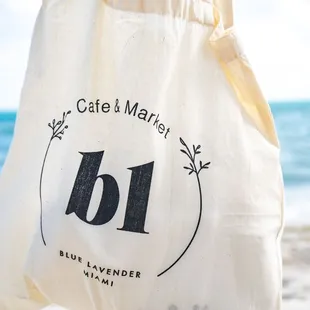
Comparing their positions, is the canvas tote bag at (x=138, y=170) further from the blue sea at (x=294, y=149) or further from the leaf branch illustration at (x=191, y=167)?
the blue sea at (x=294, y=149)

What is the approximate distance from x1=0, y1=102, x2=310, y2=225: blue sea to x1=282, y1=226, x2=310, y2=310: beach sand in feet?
0.17

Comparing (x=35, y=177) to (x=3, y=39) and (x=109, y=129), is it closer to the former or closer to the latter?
(x=109, y=129)

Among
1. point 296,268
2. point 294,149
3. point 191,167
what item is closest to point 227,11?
point 191,167

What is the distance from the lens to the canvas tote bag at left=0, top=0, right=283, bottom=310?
60cm

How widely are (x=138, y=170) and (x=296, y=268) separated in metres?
0.65

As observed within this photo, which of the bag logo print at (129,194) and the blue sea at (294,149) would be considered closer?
the bag logo print at (129,194)

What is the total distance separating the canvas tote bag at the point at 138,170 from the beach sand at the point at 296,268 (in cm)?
41

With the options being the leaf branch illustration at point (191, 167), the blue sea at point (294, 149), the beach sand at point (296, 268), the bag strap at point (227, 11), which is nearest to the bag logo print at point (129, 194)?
the leaf branch illustration at point (191, 167)

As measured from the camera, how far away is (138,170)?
0.60 meters

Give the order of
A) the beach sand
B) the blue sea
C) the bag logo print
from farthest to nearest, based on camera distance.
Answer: the blue sea, the beach sand, the bag logo print

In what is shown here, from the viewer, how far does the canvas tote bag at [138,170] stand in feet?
1.98

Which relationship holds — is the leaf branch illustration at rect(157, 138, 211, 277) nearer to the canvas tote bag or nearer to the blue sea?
the canvas tote bag

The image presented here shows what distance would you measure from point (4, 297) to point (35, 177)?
0.46ft

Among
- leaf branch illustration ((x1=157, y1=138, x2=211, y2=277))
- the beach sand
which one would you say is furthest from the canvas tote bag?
the beach sand
